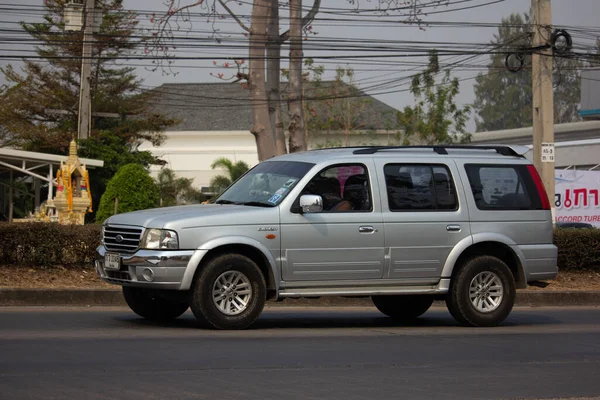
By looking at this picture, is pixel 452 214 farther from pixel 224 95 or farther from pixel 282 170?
pixel 224 95

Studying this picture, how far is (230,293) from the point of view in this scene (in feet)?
33.1

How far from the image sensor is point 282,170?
11.1 metres

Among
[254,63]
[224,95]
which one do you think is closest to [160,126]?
[224,95]

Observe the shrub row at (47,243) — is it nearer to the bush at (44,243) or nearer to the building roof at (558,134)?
the bush at (44,243)

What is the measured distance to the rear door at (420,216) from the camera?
1089 centimetres

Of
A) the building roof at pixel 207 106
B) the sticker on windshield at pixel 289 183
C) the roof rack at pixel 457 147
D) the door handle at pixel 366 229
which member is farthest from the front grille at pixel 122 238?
the building roof at pixel 207 106

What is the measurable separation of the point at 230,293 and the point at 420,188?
2653mm

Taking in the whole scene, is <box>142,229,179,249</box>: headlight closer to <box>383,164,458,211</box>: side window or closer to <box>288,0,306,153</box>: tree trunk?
<box>383,164,458,211</box>: side window

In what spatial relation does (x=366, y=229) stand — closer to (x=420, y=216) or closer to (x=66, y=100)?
(x=420, y=216)

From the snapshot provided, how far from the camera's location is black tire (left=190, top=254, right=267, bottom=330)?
992cm

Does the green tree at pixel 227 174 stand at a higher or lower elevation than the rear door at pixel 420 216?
higher

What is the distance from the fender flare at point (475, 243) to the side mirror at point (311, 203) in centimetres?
180

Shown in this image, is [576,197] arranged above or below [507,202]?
above

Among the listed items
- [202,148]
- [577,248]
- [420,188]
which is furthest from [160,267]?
[202,148]
